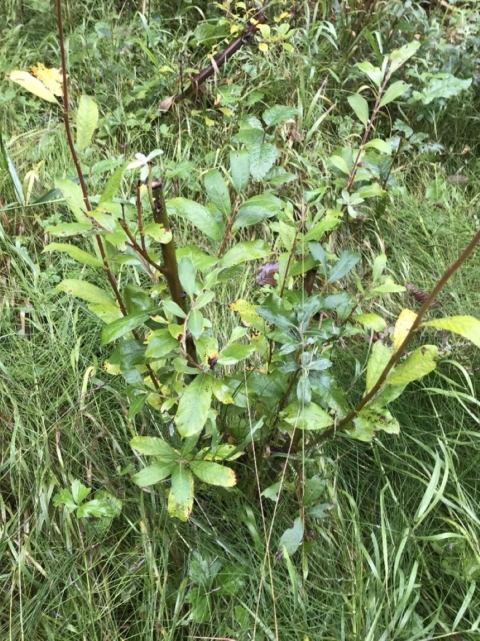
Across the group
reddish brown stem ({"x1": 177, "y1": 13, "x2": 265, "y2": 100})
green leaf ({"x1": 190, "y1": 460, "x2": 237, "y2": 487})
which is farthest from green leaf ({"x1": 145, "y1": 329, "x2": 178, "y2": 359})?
reddish brown stem ({"x1": 177, "y1": 13, "x2": 265, "y2": 100})

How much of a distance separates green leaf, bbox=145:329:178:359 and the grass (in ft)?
1.32

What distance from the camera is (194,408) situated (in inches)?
34.2

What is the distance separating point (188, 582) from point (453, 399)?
2.79 feet

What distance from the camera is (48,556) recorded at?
1194 mm

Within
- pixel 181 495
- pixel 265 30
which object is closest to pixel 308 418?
pixel 181 495

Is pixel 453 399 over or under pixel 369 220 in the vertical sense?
under

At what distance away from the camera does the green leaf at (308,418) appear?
39.0 inches

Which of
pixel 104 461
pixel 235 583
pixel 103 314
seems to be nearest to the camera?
pixel 103 314

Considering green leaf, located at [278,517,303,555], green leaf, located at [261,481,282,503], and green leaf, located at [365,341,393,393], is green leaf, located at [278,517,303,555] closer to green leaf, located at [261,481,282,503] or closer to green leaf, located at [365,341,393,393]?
green leaf, located at [261,481,282,503]

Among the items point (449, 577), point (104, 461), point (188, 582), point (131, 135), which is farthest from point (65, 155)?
point (449, 577)

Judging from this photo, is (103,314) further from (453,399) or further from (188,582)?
(453,399)

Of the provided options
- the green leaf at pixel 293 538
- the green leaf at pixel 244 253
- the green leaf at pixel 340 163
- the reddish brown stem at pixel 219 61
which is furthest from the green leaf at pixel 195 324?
the reddish brown stem at pixel 219 61

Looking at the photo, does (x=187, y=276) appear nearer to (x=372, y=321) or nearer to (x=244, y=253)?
(x=244, y=253)

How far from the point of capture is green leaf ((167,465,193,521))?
95 centimetres
